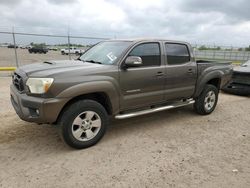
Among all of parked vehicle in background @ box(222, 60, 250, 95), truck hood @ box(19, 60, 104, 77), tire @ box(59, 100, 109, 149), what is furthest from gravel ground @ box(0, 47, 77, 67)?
tire @ box(59, 100, 109, 149)

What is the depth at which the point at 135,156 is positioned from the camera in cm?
381

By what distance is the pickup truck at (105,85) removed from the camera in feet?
12.0

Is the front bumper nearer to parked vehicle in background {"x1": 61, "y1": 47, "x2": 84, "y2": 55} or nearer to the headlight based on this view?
the headlight

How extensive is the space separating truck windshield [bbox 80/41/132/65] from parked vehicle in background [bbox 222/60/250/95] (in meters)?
5.60

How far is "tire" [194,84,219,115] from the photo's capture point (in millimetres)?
5980

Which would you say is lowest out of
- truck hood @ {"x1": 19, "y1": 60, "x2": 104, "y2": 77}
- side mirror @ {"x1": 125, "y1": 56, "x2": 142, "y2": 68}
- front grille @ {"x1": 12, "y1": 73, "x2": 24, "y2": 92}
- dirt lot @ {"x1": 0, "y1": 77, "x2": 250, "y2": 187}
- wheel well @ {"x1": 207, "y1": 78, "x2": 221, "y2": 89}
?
dirt lot @ {"x1": 0, "y1": 77, "x2": 250, "y2": 187}

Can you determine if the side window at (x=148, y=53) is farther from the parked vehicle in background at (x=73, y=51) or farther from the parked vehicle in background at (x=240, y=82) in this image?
the parked vehicle in background at (x=73, y=51)

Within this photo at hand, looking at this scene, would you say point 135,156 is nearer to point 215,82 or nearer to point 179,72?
point 179,72

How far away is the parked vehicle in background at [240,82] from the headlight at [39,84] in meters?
7.19

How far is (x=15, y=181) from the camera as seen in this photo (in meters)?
3.07

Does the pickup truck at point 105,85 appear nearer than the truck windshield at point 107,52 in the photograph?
Yes

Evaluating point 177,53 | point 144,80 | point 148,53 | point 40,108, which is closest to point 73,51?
point 177,53

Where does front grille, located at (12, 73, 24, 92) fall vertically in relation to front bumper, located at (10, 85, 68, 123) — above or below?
above

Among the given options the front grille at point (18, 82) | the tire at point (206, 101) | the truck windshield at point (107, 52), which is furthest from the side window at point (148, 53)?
the front grille at point (18, 82)
